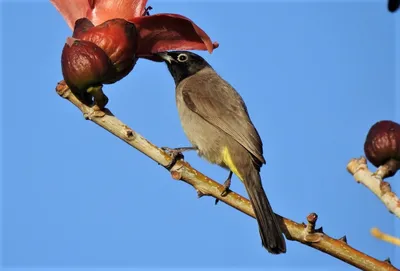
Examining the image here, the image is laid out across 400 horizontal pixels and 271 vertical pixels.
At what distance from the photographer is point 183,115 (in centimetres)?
480

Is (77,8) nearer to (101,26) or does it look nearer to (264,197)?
(101,26)

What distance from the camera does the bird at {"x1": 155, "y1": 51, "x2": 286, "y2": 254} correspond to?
4.00m

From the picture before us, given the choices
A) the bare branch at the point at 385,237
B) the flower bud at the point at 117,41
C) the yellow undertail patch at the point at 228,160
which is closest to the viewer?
the bare branch at the point at 385,237

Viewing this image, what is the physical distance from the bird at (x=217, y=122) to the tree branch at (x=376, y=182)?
907 mm

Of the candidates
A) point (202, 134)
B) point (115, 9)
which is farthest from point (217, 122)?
point (115, 9)

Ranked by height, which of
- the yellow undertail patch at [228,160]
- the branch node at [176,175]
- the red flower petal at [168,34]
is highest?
the yellow undertail patch at [228,160]

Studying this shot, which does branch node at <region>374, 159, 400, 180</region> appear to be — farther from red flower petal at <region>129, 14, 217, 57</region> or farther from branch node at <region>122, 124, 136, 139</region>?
branch node at <region>122, 124, 136, 139</region>

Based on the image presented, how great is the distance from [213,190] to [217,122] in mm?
2338

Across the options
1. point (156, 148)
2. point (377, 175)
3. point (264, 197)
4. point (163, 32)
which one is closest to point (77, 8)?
point (163, 32)

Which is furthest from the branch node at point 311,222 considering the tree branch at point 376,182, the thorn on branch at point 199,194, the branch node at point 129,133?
the branch node at point 129,133

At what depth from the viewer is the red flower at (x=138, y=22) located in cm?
237

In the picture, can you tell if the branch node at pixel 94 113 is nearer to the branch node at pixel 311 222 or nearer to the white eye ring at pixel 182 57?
the branch node at pixel 311 222

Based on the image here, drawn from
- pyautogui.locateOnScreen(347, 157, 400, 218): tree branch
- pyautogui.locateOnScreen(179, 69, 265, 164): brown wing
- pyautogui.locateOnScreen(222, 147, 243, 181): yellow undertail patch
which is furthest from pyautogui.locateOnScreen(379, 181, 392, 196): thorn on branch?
pyautogui.locateOnScreen(222, 147, 243, 181): yellow undertail patch

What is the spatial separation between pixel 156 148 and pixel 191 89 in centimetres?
282
